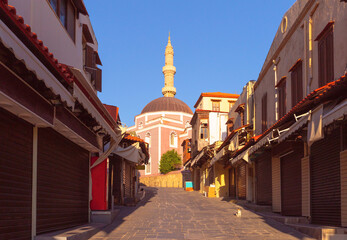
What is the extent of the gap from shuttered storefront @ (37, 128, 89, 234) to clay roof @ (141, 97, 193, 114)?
63959 mm

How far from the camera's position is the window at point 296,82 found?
1458 centimetres

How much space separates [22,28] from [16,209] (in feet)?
10.3

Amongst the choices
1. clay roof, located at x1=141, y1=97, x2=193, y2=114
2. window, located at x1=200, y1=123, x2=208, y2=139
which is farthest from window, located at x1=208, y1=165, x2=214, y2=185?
clay roof, located at x1=141, y1=97, x2=193, y2=114

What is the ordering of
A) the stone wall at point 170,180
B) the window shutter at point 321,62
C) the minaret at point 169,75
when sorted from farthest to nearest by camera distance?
the minaret at point 169,75, the stone wall at point 170,180, the window shutter at point 321,62

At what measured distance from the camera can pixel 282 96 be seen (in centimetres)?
1709

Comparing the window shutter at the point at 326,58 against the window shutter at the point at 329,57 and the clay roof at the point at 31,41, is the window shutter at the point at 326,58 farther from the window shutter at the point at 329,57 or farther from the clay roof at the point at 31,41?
the clay roof at the point at 31,41

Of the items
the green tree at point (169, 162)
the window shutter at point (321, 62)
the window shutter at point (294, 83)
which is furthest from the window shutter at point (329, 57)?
the green tree at point (169, 162)

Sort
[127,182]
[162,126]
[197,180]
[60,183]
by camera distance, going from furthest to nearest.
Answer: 1. [162,126]
2. [197,180]
3. [127,182]
4. [60,183]

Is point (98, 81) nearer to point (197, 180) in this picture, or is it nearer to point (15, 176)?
point (15, 176)

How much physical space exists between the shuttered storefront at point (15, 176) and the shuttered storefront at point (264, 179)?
12.4 metres

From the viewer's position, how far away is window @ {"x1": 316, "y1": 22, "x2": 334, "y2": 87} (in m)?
11.5

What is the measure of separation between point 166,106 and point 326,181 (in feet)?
218

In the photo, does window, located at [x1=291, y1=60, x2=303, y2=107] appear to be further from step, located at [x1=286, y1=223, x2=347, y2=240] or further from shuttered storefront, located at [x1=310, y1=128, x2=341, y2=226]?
step, located at [x1=286, y1=223, x2=347, y2=240]

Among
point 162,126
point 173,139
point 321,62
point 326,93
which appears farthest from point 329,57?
point 173,139
